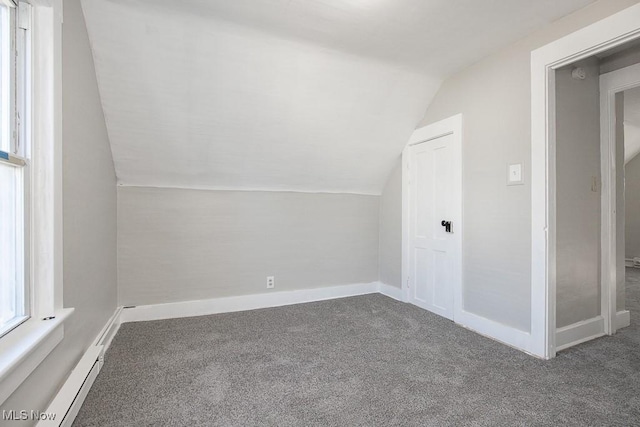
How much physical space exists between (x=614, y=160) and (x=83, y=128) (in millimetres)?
4066

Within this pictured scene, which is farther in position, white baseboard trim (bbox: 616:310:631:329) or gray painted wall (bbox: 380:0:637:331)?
white baseboard trim (bbox: 616:310:631:329)

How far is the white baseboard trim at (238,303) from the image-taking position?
2855 mm

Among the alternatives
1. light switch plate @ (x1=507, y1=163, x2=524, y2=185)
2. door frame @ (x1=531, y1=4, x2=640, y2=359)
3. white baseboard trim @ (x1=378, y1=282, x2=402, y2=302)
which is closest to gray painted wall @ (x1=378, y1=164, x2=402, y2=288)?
white baseboard trim @ (x1=378, y1=282, x2=402, y2=302)

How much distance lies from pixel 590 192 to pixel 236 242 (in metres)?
3.25

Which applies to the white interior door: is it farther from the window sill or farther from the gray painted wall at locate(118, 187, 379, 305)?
the window sill

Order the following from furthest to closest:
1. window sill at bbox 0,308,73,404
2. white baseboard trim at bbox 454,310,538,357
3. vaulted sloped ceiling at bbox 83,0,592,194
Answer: white baseboard trim at bbox 454,310,538,357 → vaulted sloped ceiling at bbox 83,0,592,194 → window sill at bbox 0,308,73,404

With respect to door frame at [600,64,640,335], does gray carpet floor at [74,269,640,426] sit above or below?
below

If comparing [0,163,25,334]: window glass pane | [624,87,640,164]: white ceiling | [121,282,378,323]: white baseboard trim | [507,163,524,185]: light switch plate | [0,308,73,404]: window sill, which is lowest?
[121,282,378,323]: white baseboard trim

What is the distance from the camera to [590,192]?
8.11ft

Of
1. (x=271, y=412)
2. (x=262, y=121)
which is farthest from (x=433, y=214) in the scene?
(x=271, y=412)

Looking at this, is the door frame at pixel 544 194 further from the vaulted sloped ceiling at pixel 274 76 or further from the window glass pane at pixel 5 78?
the window glass pane at pixel 5 78

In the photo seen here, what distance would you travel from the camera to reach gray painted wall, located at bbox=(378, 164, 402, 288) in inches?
141

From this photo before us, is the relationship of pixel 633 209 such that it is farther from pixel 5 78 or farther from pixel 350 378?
pixel 5 78

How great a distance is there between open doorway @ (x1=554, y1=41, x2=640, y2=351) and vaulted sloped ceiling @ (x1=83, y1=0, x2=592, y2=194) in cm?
79
